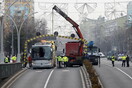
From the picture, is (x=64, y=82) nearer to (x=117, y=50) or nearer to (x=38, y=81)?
(x=38, y=81)

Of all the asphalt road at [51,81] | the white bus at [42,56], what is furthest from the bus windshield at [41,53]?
the asphalt road at [51,81]

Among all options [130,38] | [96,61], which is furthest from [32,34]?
[130,38]

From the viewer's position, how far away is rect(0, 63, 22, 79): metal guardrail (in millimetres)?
31062

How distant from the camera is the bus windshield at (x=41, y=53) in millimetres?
46094

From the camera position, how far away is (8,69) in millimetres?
34594

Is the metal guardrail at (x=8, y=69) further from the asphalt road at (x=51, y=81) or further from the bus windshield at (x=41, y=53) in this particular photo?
the bus windshield at (x=41, y=53)

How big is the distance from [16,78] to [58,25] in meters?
42.6

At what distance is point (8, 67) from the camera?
3447cm

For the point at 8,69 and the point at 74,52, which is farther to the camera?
the point at 74,52

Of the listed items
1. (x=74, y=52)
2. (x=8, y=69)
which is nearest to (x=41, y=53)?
(x=74, y=52)

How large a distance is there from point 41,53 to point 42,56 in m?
0.34

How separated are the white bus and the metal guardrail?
3.57 m

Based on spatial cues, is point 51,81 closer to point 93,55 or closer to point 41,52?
point 41,52

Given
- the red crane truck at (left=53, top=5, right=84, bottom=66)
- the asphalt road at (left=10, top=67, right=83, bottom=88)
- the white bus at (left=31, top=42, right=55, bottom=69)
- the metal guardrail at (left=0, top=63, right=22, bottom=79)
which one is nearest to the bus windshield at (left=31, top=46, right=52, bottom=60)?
the white bus at (left=31, top=42, right=55, bottom=69)
